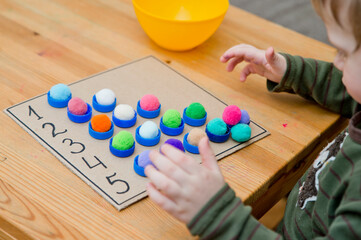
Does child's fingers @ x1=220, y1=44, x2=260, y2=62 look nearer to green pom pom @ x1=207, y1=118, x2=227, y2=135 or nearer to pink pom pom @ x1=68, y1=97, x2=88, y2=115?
green pom pom @ x1=207, y1=118, x2=227, y2=135

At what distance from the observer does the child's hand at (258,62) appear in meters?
0.90

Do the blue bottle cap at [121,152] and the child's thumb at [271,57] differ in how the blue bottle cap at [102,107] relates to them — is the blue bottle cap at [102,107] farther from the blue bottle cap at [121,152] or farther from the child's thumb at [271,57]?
the child's thumb at [271,57]

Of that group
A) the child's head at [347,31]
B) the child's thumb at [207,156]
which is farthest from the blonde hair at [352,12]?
the child's thumb at [207,156]

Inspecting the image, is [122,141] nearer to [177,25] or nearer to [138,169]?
[138,169]

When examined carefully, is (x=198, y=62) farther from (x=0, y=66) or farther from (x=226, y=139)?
(x=0, y=66)

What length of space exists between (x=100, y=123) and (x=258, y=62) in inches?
15.2

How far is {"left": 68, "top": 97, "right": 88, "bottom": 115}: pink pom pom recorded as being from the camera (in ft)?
2.52

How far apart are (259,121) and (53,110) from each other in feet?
1.31

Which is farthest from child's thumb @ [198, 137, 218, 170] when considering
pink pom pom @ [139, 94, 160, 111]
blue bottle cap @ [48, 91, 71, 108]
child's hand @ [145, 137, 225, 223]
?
blue bottle cap @ [48, 91, 71, 108]

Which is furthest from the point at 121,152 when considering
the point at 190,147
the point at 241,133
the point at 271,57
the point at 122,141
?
the point at 271,57

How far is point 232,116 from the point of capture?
0.79 m

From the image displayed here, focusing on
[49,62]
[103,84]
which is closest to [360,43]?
[103,84]

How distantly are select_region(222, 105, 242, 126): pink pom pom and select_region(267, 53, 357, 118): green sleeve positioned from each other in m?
0.16

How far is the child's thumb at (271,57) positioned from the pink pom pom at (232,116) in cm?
15
